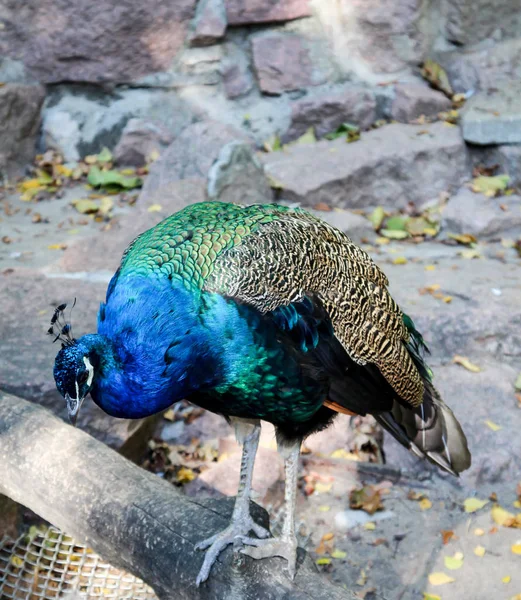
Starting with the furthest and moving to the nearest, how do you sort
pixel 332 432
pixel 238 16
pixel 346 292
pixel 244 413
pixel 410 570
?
pixel 238 16
pixel 332 432
pixel 410 570
pixel 346 292
pixel 244 413

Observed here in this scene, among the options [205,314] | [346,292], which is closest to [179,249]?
[205,314]

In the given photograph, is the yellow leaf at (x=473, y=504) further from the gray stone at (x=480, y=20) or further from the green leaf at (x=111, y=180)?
the gray stone at (x=480, y=20)

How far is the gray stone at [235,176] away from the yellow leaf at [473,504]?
1.87 meters

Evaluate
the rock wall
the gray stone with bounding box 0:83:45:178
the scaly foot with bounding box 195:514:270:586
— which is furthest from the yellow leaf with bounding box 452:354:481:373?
the gray stone with bounding box 0:83:45:178

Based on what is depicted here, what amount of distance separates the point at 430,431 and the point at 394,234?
1.93 meters

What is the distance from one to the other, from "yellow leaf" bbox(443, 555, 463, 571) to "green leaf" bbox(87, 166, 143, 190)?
2799 mm

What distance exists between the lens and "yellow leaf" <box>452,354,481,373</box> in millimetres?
3604

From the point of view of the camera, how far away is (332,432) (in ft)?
11.6

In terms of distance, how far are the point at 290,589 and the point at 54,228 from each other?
2.93 meters

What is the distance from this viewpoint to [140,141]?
4926 mm

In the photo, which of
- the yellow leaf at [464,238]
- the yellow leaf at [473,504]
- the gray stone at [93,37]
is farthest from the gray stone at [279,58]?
the yellow leaf at [473,504]

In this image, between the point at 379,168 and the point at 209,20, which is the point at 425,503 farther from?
the point at 209,20

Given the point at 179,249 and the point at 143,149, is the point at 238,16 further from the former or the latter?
the point at 179,249

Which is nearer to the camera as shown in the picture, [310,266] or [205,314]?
[205,314]
